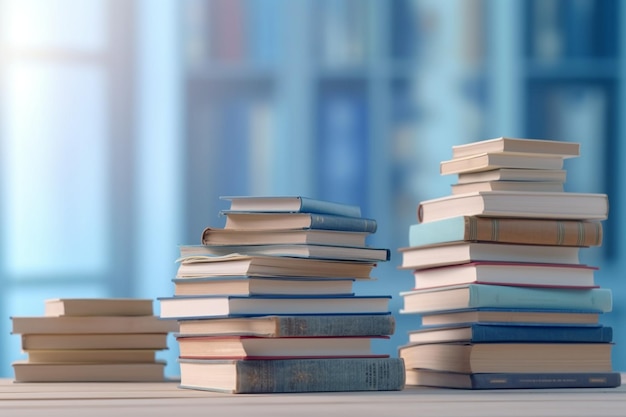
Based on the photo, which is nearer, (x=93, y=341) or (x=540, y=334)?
(x=540, y=334)

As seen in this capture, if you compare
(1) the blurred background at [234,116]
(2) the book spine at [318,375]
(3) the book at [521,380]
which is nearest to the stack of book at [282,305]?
(2) the book spine at [318,375]

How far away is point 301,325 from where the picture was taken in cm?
171

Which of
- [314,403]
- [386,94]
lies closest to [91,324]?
[314,403]

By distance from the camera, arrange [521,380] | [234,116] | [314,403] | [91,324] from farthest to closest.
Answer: [234,116] → [91,324] → [521,380] → [314,403]

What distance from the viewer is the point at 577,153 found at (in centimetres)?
194

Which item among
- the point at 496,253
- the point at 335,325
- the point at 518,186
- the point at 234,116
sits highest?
the point at 234,116

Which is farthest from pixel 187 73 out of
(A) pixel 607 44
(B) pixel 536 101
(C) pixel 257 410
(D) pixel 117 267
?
(C) pixel 257 410

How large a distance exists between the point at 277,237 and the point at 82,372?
0.53 m

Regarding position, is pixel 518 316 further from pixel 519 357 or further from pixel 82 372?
pixel 82 372

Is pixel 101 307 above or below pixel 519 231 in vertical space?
below

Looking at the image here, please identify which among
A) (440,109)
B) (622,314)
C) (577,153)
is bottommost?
(622,314)

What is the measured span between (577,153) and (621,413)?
0.59 meters

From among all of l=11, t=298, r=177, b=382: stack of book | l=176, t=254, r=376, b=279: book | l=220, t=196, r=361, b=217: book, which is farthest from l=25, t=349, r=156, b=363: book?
l=220, t=196, r=361, b=217: book

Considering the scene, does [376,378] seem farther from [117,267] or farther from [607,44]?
[607,44]
